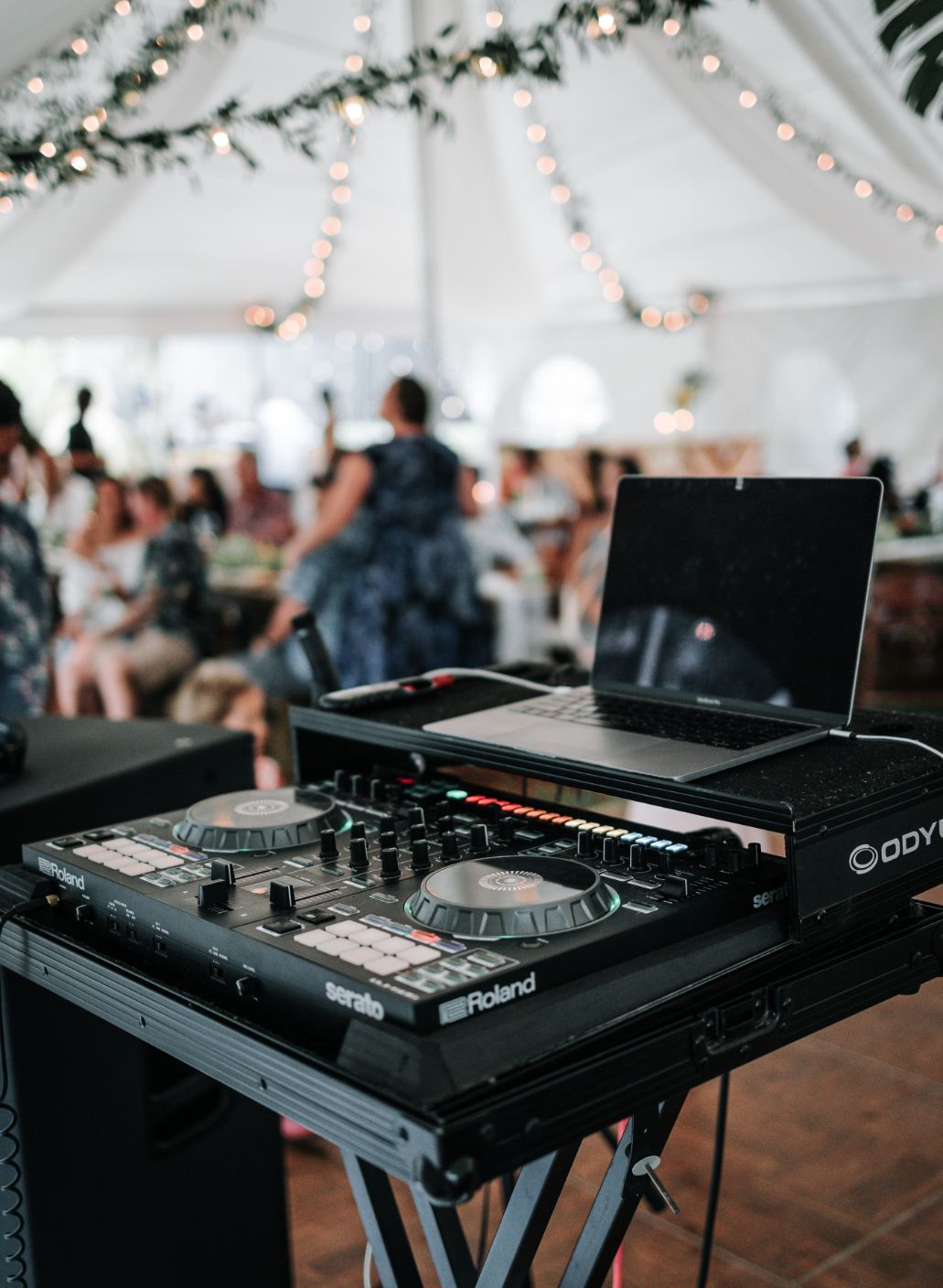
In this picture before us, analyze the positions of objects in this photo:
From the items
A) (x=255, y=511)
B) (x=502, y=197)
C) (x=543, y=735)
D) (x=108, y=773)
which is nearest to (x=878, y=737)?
(x=543, y=735)

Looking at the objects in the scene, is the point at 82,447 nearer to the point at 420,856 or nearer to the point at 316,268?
the point at 316,268

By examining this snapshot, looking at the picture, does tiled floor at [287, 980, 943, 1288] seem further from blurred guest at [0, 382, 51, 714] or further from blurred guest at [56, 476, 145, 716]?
blurred guest at [56, 476, 145, 716]

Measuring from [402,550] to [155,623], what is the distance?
3.16ft

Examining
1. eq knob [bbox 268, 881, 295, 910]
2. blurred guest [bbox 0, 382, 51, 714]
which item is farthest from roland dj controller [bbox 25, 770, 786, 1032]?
blurred guest [bbox 0, 382, 51, 714]

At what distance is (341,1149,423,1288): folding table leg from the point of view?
109cm

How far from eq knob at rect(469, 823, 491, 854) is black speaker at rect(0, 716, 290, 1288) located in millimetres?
568

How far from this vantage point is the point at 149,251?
4.80m

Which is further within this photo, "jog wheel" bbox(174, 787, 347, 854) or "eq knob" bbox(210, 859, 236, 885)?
"jog wheel" bbox(174, 787, 347, 854)

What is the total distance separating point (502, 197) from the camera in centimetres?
554

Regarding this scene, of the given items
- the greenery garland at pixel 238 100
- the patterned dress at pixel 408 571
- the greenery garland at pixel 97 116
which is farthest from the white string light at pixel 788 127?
the patterned dress at pixel 408 571

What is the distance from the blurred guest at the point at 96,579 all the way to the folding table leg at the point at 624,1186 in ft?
11.5

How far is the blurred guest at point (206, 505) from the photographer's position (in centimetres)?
442

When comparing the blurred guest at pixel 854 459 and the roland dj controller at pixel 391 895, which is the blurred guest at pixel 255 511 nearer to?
the blurred guest at pixel 854 459

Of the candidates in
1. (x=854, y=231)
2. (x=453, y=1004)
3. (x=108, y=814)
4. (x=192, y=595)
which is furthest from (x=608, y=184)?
(x=453, y=1004)
